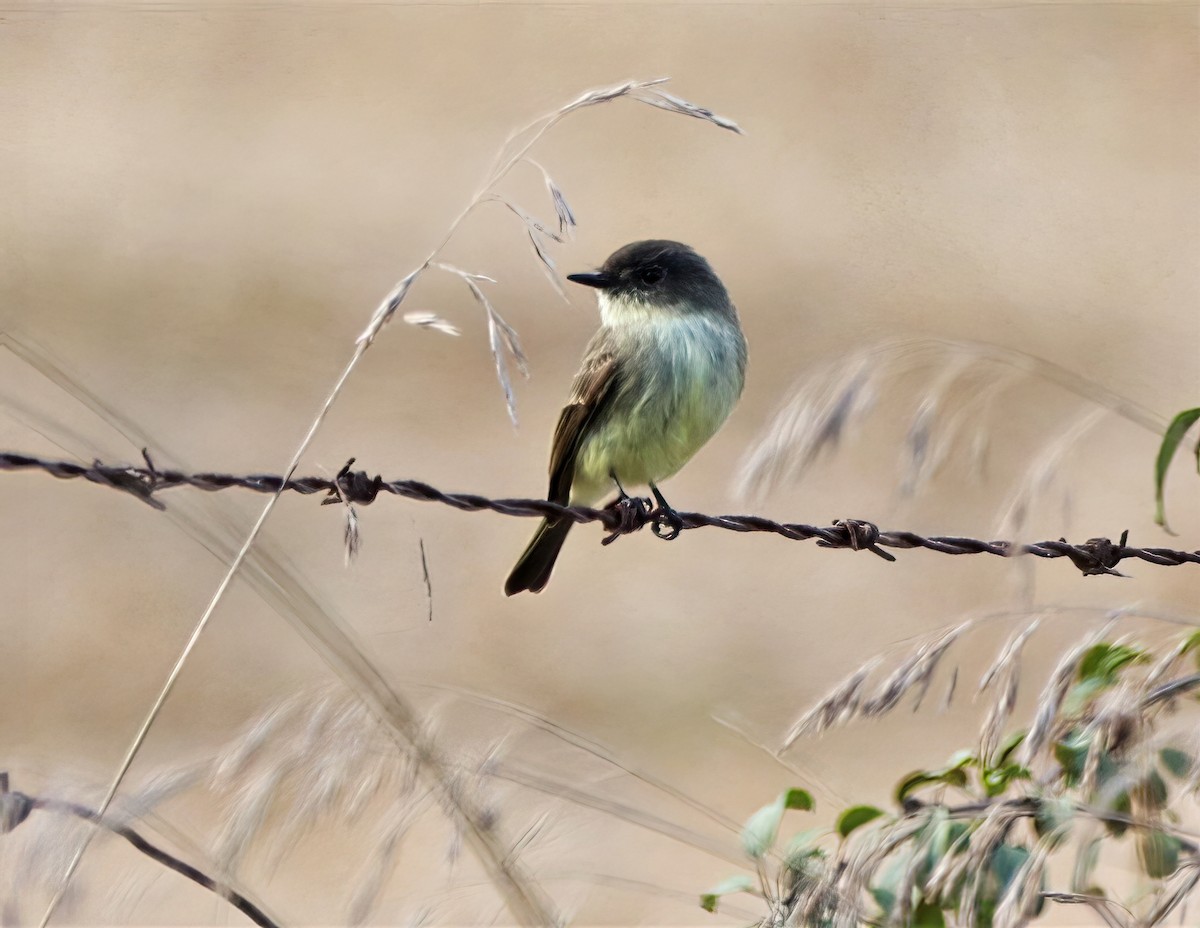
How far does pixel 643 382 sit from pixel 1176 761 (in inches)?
73.9

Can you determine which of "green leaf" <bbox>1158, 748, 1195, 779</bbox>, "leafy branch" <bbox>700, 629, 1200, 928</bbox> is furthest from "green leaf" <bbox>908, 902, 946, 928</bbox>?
"green leaf" <bbox>1158, 748, 1195, 779</bbox>

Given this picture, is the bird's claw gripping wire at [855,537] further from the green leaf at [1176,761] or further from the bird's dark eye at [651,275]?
the bird's dark eye at [651,275]

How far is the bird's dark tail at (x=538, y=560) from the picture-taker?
3.91m

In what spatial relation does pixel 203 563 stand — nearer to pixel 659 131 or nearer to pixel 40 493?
pixel 40 493

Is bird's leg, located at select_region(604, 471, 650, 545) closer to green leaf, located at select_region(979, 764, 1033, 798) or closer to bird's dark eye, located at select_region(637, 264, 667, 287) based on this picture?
bird's dark eye, located at select_region(637, 264, 667, 287)

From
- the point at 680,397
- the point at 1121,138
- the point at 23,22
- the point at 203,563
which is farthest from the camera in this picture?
the point at 1121,138

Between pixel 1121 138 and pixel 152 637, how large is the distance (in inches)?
256

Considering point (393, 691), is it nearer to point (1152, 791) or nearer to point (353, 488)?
point (353, 488)

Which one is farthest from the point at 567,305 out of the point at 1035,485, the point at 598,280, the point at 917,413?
the point at 1035,485

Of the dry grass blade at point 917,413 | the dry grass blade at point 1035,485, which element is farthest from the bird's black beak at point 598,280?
the dry grass blade at point 1035,485

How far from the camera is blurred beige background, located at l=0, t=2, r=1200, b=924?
654cm

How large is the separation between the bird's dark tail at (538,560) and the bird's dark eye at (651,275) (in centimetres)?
77

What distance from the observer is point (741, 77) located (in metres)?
8.73

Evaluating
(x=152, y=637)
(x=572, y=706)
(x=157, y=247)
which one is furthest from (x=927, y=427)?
(x=157, y=247)
